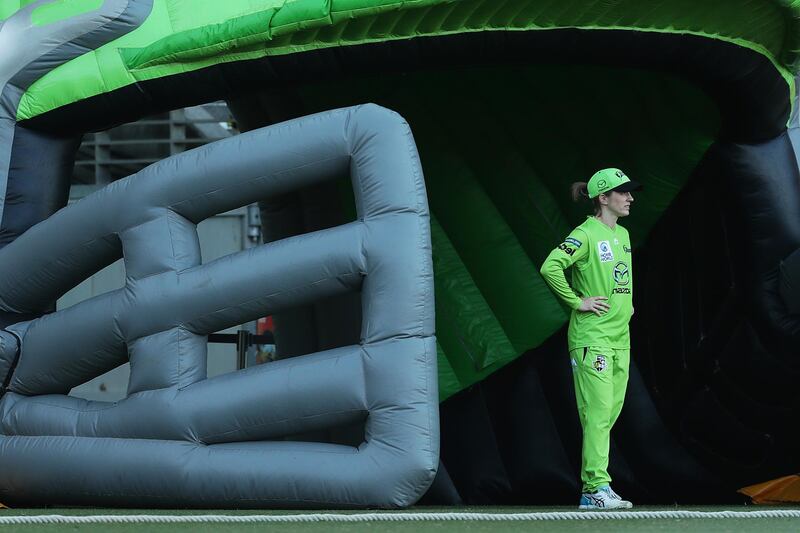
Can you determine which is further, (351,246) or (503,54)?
(503,54)

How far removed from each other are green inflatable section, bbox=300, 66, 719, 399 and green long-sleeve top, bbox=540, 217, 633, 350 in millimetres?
752

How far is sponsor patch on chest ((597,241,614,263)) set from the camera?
3283 millimetres

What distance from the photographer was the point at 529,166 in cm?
418

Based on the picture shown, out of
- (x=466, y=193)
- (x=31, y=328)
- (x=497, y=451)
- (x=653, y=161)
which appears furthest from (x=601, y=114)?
(x=31, y=328)

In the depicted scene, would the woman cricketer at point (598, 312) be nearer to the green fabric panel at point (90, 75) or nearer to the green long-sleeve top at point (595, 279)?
the green long-sleeve top at point (595, 279)

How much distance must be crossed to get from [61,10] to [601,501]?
230 centimetres

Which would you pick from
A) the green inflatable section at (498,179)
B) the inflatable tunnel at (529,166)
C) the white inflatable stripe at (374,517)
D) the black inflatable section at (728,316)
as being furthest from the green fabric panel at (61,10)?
the black inflatable section at (728,316)

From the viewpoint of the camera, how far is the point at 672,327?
3.91 m

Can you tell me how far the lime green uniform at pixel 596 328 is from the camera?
319 centimetres

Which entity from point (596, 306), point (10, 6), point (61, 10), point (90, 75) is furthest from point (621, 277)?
point (10, 6)

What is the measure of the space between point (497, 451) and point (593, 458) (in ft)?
3.20

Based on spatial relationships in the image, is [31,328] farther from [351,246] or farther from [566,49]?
[566,49]

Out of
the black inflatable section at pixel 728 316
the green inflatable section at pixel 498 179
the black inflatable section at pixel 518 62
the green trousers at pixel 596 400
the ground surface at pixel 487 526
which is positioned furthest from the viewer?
the green inflatable section at pixel 498 179

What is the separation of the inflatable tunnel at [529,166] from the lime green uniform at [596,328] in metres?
0.50
